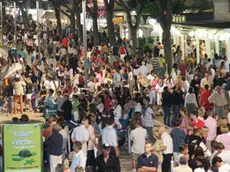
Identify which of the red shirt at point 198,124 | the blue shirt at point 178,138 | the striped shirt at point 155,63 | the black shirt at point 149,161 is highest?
the striped shirt at point 155,63

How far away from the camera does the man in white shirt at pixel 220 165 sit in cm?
1738

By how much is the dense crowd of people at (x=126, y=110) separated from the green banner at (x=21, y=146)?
616 millimetres

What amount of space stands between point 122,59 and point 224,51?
5303 mm

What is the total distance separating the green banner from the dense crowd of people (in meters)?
0.62

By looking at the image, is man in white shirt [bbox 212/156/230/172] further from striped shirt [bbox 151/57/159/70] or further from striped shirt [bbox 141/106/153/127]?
striped shirt [bbox 151/57/159/70]

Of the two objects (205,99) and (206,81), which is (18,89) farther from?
(205,99)

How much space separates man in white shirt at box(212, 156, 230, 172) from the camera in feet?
57.0

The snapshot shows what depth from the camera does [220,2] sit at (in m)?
65.1

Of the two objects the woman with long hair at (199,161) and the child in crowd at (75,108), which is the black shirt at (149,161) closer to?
the woman with long hair at (199,161)

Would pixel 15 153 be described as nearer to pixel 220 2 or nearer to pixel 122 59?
pixel 122 59

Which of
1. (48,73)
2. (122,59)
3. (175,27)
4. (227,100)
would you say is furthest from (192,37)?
(227,100)

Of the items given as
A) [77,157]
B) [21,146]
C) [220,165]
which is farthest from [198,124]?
[21,146]

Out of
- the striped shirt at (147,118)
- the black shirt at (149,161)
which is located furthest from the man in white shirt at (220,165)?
the striped shirt at (147,118)

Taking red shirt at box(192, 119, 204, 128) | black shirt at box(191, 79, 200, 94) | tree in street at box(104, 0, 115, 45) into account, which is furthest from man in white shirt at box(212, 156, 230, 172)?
tree in street at box(104, 0, 115, 45)
